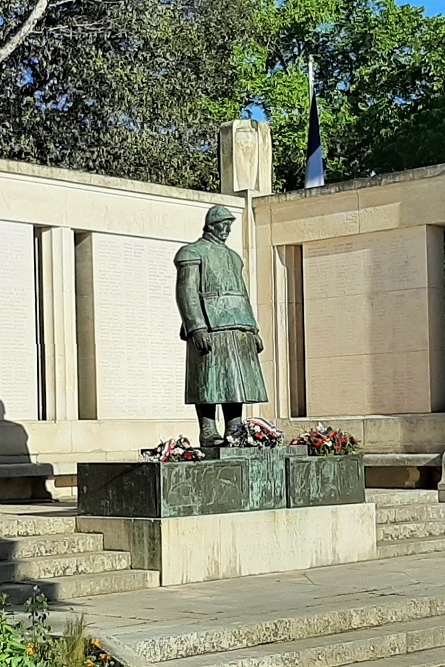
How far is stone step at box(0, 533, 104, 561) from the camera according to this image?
439 inches

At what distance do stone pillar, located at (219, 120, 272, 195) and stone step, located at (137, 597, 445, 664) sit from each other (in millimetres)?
10618

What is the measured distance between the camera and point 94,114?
32.5 meters

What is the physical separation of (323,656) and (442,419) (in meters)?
8.71

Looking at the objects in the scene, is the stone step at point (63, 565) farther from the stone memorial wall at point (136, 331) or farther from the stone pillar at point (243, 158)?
Result: the stone pillar at point (243, 158)

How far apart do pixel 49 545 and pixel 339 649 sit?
3.14m

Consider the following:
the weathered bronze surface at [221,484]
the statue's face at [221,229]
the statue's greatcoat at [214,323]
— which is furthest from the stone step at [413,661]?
the statue's face at [221,229]

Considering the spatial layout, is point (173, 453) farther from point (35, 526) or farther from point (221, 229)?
point (221, 229)

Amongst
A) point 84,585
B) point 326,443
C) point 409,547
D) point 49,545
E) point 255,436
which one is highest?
point 255,436

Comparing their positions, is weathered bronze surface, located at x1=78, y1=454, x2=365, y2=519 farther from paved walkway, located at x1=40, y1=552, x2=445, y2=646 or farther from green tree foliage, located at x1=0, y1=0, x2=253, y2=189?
green tree foliage, located at x1=0, y1=0, x2=253, y2=189

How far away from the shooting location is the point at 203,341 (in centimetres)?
1263

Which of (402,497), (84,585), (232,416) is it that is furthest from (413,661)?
(402,497)

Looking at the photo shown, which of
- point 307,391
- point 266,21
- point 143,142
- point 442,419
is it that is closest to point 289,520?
point 442,419

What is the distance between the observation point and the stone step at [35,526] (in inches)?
465

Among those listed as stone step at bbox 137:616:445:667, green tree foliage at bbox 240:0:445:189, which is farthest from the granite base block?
green tree foliage at bbox 240:0:445:189
